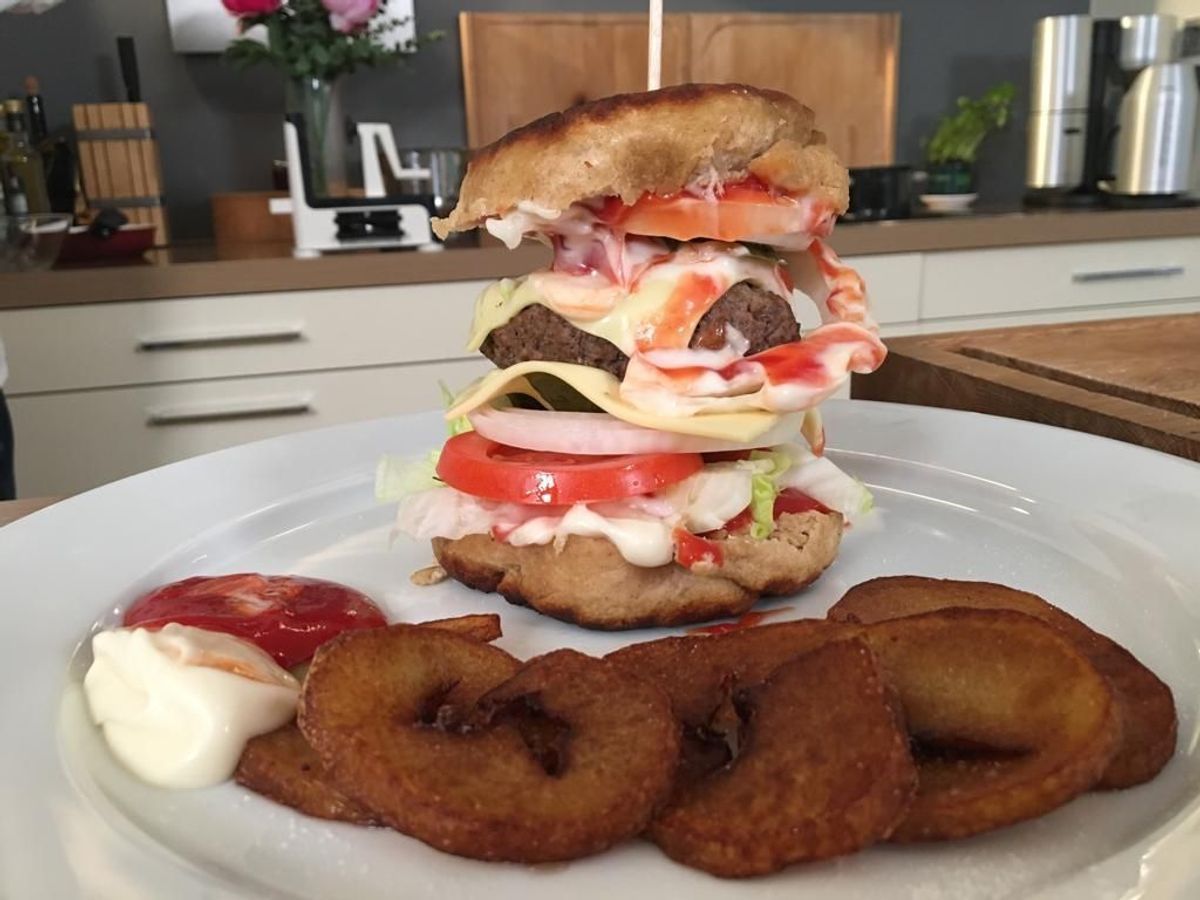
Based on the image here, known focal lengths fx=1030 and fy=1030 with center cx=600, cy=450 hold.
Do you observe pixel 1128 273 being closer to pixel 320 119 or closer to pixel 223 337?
pixel 320 119

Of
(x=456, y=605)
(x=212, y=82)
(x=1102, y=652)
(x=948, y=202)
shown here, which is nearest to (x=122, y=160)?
(x=212, y=82)

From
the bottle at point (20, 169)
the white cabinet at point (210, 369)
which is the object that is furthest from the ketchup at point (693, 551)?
the bottle at point (20, 169)

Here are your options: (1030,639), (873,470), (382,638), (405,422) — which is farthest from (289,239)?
(1030,639)

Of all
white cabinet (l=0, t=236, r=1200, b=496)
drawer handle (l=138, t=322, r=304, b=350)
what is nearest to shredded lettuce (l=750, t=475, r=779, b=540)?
white cabinet (l=0, t=236, r=1200, b=496)

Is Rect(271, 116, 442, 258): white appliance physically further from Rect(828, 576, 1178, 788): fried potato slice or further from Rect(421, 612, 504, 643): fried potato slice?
Rect(828, 576, 1178, 788): fried potato slice

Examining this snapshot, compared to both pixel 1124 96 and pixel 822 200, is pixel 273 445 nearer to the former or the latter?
pixel 822 200

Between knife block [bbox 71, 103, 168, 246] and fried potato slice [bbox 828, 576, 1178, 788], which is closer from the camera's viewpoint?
fried potato slice [bbox 828, 576, 1178, 788]

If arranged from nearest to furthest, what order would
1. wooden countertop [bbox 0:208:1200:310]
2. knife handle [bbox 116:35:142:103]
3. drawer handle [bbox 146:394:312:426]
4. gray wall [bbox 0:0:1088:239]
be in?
wooden countertop [bbox 0:208:1200:310]
drawer handle [bbox 146:394:312:426]
knife handle [bbox 116:35:142:103]
gray wall [bbox 0:0:1088:239]
